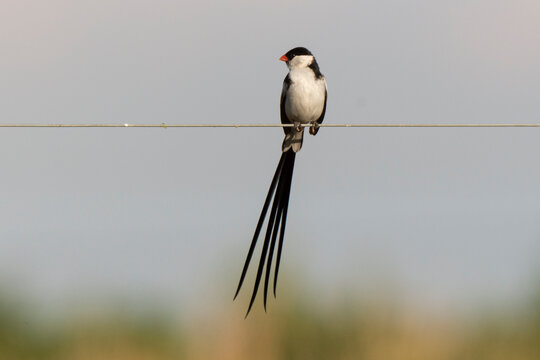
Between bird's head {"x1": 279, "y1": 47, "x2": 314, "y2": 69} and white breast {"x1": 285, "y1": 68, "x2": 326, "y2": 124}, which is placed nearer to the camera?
white breast {"x1": 285, "y1": 68, "x2": 326, "y2": 124}

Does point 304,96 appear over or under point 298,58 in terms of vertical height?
under

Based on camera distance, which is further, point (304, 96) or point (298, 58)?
point (298, 58)

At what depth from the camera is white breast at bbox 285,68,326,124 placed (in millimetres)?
6426

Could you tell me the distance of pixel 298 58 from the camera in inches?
260

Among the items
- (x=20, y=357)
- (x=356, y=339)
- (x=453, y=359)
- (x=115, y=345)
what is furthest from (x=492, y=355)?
(x=20, y=357)

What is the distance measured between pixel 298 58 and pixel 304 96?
0.98 ft

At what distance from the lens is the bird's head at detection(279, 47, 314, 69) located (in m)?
6.57

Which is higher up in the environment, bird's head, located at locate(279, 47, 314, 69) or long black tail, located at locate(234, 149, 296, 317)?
bird's head, located at locate(279, 47, 314, 69)

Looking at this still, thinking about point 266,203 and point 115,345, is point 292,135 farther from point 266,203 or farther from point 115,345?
point 115,345

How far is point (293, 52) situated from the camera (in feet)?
21.8

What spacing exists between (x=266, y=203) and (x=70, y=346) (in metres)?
3.30

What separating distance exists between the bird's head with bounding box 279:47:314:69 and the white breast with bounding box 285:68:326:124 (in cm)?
6

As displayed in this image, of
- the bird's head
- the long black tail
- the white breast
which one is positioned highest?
the bird's head

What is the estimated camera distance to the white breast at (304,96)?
21.1ft
